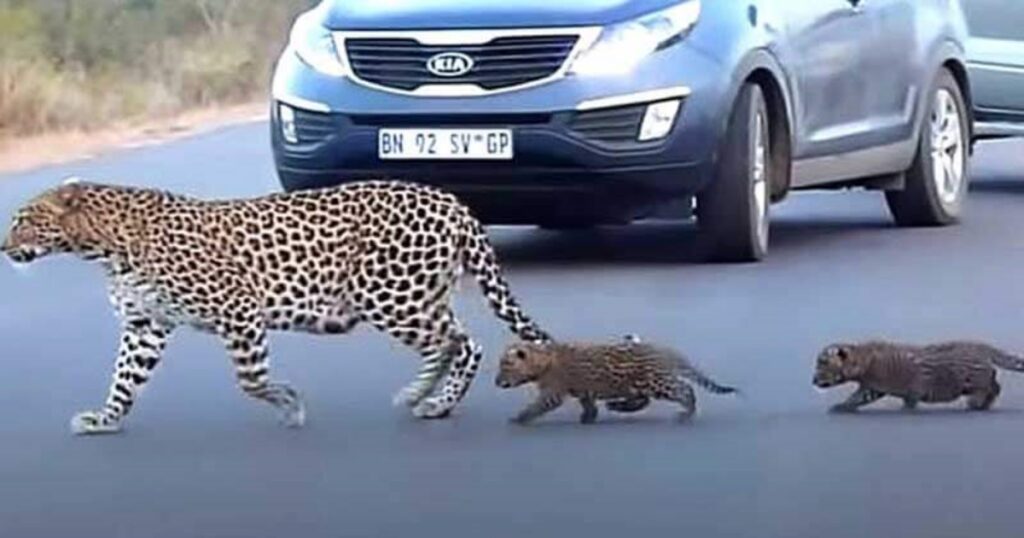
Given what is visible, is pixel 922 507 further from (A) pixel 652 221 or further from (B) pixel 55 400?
(A) pixel 652 221

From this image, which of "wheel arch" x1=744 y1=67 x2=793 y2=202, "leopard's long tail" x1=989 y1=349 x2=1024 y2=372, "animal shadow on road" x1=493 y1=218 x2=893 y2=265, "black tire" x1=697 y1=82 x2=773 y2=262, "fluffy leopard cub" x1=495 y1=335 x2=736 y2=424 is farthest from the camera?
"animal shadow on road" x1=493 y1=218 x2=893 y2=265

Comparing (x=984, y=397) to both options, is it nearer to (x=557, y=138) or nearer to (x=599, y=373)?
(x=599, y=373)

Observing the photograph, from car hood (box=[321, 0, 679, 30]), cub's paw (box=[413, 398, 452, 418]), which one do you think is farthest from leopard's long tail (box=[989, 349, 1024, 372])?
car hood (box=[321, 0, 679, 30])

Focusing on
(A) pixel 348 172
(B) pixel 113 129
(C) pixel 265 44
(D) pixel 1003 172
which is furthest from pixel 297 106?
(C) pixel 265 44

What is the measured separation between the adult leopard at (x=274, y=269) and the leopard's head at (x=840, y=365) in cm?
86

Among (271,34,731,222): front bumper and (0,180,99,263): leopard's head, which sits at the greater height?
(0,180,99,263): leopard's head

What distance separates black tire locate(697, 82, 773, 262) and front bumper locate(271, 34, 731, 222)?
13 cm

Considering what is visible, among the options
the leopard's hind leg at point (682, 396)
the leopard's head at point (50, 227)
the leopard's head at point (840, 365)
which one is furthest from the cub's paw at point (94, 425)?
the leopard's head at point (840, 365)

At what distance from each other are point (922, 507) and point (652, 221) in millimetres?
7860

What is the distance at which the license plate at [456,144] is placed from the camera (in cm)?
1294

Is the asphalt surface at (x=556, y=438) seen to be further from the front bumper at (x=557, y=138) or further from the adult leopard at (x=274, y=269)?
the front bumper at (x=557, y=138)

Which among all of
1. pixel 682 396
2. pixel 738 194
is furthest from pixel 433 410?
pixel 738 194

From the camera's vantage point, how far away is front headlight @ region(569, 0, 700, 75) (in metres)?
13.1

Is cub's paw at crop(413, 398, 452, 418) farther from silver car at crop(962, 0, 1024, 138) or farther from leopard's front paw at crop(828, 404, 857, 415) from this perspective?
silver car at crop(962, 0, 1024, 138)
